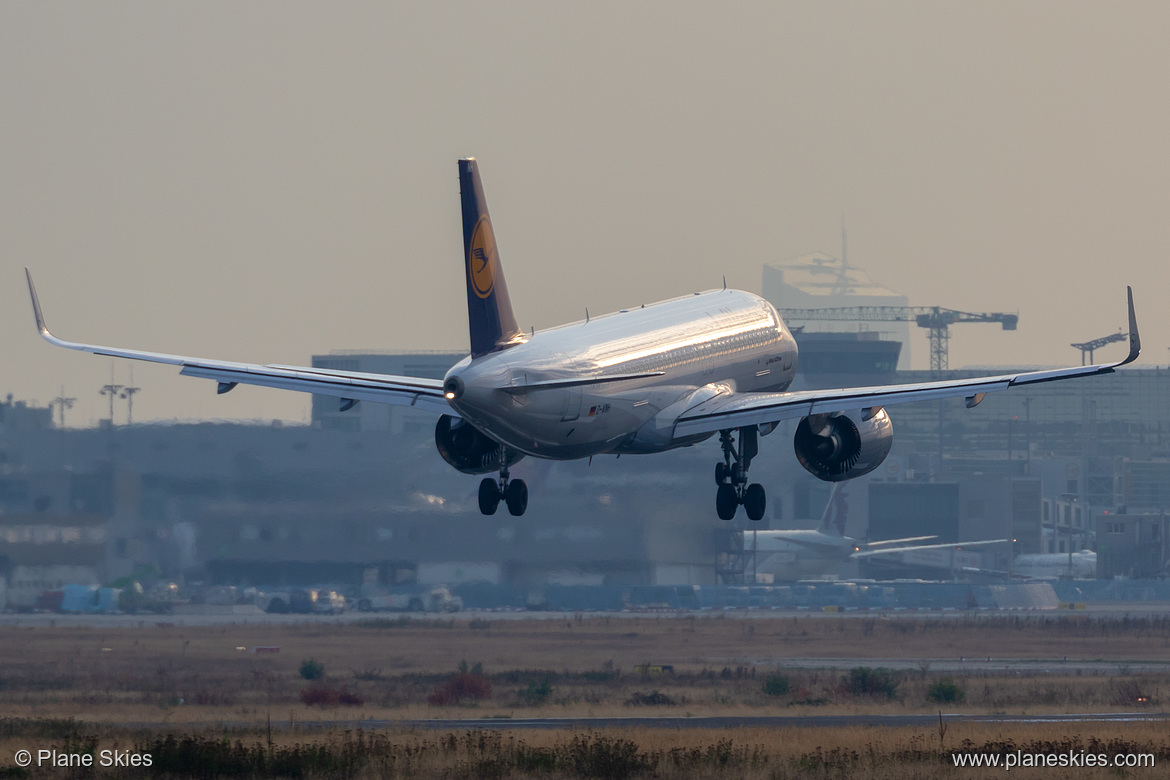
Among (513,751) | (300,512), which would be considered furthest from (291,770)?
(300,512)

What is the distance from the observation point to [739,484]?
162ft

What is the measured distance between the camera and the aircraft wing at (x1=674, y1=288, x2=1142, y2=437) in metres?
Result: 43.7

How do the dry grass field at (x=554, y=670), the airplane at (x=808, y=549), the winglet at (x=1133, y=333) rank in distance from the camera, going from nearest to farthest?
the winglet at (x=1133, y=333), the dry grass field at (x=554, y=670), the airplane at (x=808, y=549)

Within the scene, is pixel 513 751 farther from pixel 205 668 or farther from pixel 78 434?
pixel 78 434

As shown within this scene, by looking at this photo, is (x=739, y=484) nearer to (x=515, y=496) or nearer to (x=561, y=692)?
(x=515, y=496)

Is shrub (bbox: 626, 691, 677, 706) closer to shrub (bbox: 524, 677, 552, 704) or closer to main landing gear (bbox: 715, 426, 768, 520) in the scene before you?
shrub (bbox: 524, 677, 552, 704)

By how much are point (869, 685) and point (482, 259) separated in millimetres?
44811

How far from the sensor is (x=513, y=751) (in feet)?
168

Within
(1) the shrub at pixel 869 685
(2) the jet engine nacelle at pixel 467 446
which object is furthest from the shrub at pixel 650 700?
(2) the jet engine nacelle at pixel 467 446

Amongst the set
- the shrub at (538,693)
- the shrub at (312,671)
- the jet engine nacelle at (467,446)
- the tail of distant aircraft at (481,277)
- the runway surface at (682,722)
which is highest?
the tail of distant aircraft at (481,277)

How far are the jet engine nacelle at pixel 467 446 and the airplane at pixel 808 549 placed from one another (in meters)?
110

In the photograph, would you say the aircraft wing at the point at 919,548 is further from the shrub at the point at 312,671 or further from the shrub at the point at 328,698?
the shrub at the point at 328,698

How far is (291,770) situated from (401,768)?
2929mm

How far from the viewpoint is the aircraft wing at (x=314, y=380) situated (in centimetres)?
4569
